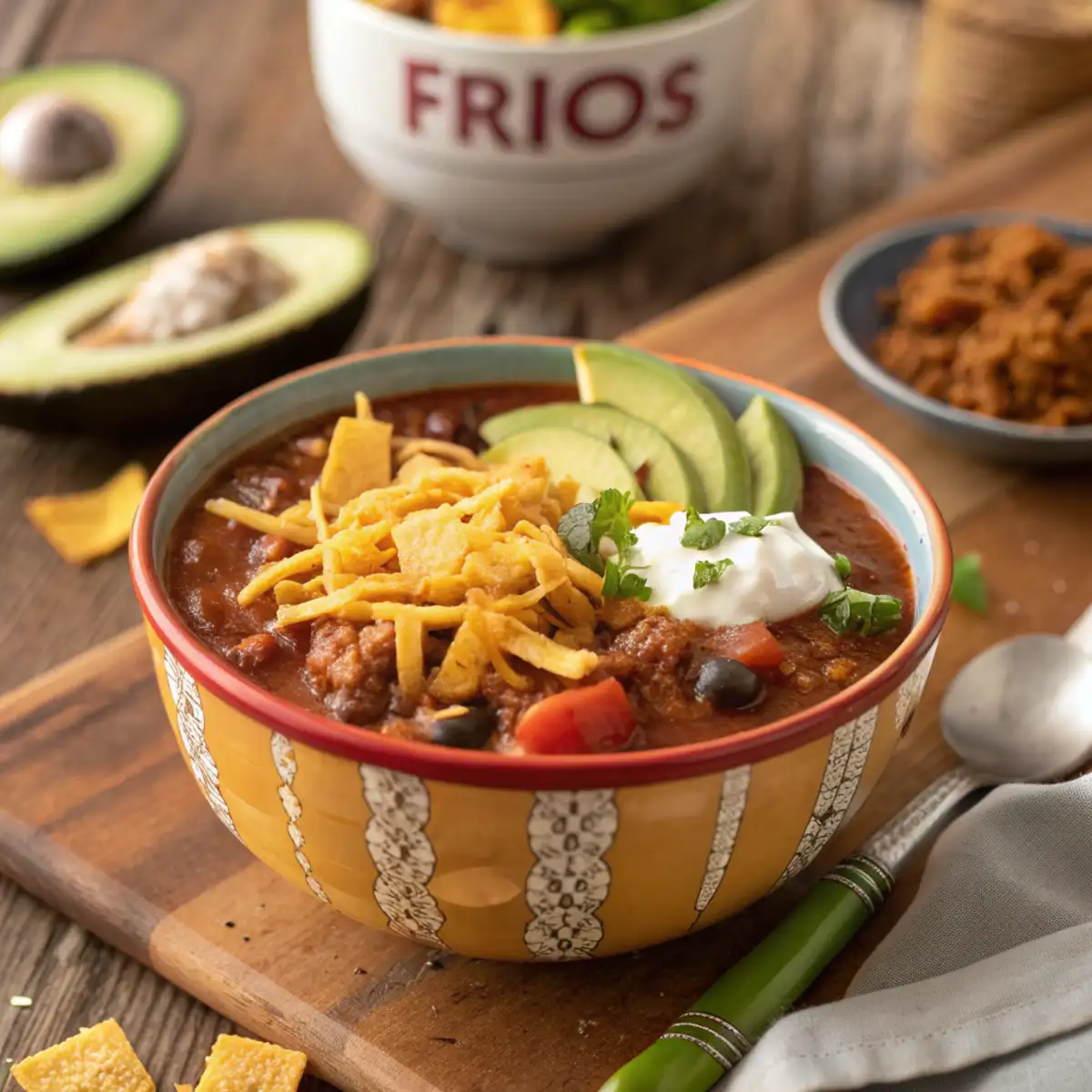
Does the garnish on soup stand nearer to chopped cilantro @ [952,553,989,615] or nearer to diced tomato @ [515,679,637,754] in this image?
diced tomato @ [515,679,637,754]

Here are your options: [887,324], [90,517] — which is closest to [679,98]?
[887,324]

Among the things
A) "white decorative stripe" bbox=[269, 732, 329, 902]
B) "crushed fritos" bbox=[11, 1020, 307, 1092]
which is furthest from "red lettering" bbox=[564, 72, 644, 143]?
"crushed fritos" bbox=[11, 1020, 307, 1092]

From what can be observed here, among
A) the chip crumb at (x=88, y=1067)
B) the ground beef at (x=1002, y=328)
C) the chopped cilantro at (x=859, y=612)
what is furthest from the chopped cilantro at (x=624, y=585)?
the ground beef at (x=1002, y=328)

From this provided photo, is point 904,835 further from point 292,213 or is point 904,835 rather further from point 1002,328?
point 292,213

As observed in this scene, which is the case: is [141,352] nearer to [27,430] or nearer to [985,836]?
[27,430]

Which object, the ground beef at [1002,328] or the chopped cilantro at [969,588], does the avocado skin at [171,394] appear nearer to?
the ground beef at [1002,328]

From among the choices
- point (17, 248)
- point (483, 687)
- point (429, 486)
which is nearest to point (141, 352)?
point (17, 248)
